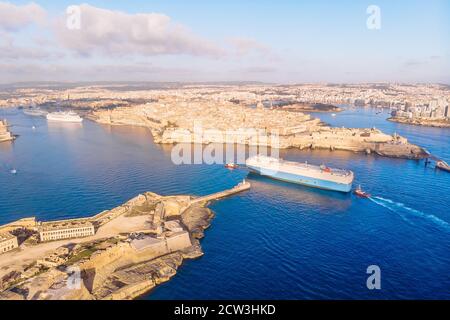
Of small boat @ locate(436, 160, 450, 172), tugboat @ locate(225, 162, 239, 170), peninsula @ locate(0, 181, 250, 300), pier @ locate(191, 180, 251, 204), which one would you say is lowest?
peninsula @ locate(0, 181, 250, 300)

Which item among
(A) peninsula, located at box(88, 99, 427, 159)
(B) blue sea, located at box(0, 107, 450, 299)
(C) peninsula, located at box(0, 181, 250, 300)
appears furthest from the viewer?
(A) peninsula, located at box(88, 99, 427, 159)

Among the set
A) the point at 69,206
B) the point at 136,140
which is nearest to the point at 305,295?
the point at 69,206

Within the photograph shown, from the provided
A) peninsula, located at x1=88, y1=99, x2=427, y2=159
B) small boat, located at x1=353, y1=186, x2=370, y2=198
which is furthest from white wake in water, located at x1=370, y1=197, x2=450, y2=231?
peninsula, located at x1=88, y1=99, x2=427, y2=159

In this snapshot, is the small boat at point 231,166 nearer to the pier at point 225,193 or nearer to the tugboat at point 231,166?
the tugboat at point 231,166

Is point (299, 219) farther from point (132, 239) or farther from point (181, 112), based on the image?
point (181, 112)

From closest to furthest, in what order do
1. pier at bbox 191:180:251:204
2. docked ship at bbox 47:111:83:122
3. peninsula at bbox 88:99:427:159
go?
1. pier at bbox 191:180:251:204
2. peninsula at bbox 88:99:427:159
3. docked ship at bbox 47:111:83:122

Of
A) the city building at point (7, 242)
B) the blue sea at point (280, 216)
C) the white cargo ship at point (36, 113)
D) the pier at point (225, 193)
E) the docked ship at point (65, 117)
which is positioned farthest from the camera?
the white cargo ship at point (36, 113)

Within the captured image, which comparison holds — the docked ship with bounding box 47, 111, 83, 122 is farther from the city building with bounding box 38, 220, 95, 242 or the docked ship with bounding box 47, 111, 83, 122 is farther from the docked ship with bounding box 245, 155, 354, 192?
the city building with bounding box 38, 220, 95, 242

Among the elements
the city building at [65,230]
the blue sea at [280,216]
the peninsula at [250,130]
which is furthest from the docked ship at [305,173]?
the city building at [65,230]
